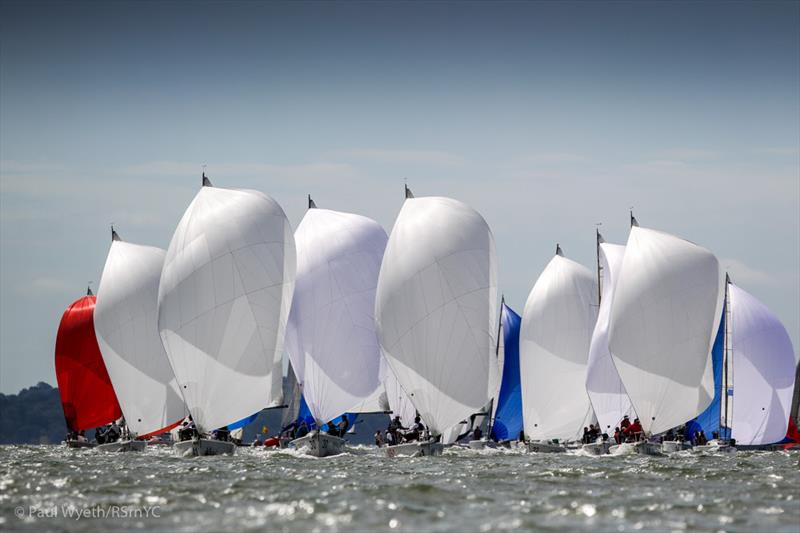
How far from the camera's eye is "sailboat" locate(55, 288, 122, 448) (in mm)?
69938

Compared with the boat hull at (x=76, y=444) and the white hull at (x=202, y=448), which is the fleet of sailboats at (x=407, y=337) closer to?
the white hull at (x=202, y=448)

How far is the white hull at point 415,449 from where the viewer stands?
49.6 metres

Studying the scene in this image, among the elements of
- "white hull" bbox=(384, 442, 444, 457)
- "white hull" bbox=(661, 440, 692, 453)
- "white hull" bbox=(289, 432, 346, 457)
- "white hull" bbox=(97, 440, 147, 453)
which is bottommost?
"white hull" bbox=(661, 440, 692, 453)

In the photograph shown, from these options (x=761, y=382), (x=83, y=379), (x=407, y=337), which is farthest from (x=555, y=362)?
(x=83, y=379)

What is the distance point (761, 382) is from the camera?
6569cm

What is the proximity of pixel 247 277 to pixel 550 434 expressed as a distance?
924 inches

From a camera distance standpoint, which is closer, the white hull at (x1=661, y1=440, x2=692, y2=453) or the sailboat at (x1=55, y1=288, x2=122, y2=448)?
the white hull at (x1=661, y1=440, x2=692, y2=453)

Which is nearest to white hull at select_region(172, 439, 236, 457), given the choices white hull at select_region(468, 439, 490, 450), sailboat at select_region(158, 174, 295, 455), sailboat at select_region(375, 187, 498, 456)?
sailboat at select_region(158, 174, 295, 455)

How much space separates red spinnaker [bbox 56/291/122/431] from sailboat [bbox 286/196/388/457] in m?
16.3

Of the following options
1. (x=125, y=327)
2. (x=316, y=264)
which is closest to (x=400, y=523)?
(x=316, y=264)

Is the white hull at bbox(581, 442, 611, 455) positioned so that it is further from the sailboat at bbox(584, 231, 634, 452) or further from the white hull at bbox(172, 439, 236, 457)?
the white hull at bbox(172, 439, 236, 457)

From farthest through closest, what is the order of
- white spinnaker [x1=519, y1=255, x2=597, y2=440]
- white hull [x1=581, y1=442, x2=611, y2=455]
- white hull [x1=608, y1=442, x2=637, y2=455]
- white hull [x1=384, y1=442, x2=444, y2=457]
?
white spinnaker [x1=519, y1=255, x2=597, y2=440] < white hull [x1=581, y1=442, x2=611, y2=455] < white hull [x1=608, y1=442, x2=637, y2=455] < white hull [x1=384, y1=442, x2=444, y2=457]

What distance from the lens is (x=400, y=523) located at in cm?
2531

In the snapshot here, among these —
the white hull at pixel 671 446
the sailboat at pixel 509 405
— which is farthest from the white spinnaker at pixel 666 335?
the sailboat at pixel 509 405
